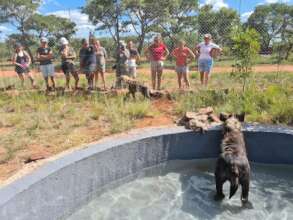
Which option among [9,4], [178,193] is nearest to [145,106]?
[178,193]

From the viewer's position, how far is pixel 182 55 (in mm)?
10156

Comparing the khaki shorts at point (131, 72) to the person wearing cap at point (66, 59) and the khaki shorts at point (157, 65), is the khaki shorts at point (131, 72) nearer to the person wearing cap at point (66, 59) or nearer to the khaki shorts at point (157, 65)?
the khaki shorts at point (157, 65)

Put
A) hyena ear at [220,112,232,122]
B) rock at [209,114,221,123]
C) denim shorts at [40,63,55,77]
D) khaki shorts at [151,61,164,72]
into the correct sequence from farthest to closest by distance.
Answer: denim shorts at [40,63,55,77] → khaki shorts at [151,61,164,72] → rock at [209,114,221,123] → hyena ear at [220,112,232,122]

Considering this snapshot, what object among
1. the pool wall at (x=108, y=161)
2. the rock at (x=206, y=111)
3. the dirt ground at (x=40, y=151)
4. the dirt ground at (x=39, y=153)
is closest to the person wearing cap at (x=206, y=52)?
the dirt ground at (x=40, y=151)

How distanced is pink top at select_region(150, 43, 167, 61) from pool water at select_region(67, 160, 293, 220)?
3.96 meters

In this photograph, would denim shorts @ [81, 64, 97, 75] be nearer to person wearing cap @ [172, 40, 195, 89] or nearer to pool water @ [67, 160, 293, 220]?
person wearing cap @ [172, 40, 195, 89]

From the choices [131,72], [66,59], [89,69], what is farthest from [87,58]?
[131,72]

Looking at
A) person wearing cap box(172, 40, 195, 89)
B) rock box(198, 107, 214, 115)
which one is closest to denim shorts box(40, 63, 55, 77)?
person wearing cap box(172, 40, 195, 89)

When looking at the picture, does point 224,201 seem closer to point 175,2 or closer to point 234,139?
point 234,139

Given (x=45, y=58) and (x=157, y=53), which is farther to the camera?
(x=45, y=58)

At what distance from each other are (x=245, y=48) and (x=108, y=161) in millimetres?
4703

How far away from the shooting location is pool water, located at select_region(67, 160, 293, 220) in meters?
5.48

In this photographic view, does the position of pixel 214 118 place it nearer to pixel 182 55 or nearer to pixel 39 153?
pixel 182 55

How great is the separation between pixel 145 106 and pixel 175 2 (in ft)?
86.7
